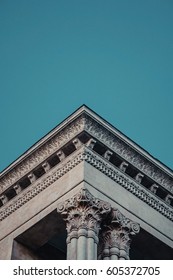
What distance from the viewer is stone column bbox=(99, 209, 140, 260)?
22578mm

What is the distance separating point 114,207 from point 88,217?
4.61 feet

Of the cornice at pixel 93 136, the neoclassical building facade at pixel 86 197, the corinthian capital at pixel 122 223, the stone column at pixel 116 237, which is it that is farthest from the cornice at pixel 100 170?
the stone column at pixel 116 237

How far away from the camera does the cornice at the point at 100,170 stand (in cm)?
2359

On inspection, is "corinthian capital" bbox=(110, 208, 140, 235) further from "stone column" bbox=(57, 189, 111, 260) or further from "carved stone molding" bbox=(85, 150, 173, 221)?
"carved stone molding" bbox=(85, 150, 173, 221)

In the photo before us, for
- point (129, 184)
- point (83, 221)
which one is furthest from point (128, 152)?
point (83, 221)

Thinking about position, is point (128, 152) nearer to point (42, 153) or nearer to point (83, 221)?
point (42, 153)

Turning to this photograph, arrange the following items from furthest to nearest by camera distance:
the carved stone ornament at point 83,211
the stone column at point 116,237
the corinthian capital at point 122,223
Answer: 1. the corinthian capital at point 122,223
2. the stone column at point 116,237
3. the carved stone ornament at point 83,211

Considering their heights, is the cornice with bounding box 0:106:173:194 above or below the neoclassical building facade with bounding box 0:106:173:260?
above

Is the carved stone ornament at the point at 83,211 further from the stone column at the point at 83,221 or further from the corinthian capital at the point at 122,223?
the corinthian capital at the point at 122,223

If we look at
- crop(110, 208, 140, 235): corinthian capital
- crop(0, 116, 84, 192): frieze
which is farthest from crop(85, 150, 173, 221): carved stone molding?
crop(110, 208, 140, 235): corinthian capital

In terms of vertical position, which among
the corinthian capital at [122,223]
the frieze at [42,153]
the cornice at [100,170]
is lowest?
the corinthian capital at [122,223]

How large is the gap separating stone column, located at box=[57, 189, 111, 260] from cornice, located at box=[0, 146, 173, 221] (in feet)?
4.66

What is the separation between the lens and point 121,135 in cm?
2459

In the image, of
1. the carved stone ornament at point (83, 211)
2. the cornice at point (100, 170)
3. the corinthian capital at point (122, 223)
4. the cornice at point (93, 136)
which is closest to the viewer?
the carved stone ornament at point (83, 211)
